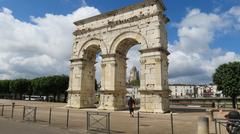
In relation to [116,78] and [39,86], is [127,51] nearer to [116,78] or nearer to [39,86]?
[116,78]

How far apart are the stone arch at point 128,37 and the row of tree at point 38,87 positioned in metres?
34.7

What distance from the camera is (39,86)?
60.6 meters

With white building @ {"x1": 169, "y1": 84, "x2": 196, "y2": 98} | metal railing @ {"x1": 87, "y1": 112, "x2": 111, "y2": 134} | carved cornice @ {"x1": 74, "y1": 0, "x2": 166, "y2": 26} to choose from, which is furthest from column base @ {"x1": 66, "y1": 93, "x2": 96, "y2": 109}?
white building @ {"x1": 169, "y1": 84, "x2": 196, "y2": 98}

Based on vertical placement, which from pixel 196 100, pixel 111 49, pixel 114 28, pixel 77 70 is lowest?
pixel 196 100

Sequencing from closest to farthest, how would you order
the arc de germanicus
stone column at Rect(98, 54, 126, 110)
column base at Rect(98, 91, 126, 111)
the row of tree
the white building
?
the arc de germanicus
column base at Rect(98, 91, 126, 111)
stone column at Rect(98, 54, 126, 110)
the row of tree
the white building

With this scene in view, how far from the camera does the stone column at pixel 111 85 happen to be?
24875 mm

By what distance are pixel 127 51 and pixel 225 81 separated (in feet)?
63.8

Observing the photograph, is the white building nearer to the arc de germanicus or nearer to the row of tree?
the row of tree

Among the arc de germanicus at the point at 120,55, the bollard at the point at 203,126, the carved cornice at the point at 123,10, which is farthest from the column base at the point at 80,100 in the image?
the bollard at the point at 203,126

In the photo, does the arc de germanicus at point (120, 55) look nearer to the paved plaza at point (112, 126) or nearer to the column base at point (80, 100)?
the column base at point (80, 100)

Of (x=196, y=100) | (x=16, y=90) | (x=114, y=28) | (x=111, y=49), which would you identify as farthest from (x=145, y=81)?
(x=16, y=90)

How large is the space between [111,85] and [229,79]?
71.9ft

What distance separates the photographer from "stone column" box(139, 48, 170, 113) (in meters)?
21.8

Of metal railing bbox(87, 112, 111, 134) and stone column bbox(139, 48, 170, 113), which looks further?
stone column bbox(139, 48, 170, 113)
